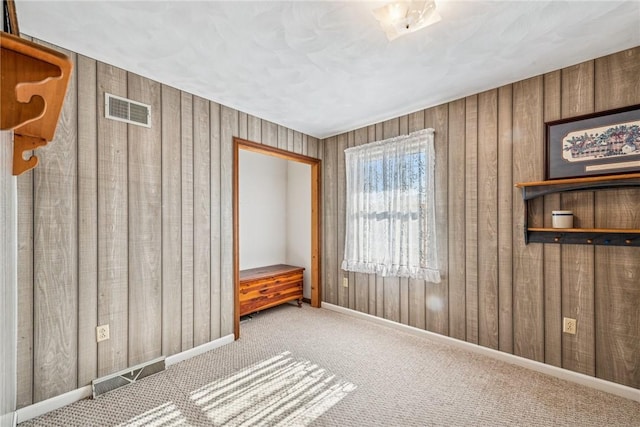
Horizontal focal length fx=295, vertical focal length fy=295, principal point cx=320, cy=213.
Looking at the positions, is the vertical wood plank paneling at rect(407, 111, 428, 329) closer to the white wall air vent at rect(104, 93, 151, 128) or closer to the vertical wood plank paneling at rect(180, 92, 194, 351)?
the vertical wood plank paneling at rect(180, 92, 194, 351)

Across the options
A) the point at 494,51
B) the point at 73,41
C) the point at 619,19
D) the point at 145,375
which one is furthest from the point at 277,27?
the point at 145,375

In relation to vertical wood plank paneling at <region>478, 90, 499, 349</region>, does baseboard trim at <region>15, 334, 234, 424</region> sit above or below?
below

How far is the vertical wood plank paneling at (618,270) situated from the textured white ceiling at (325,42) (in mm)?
173

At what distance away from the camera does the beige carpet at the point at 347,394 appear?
1.86m

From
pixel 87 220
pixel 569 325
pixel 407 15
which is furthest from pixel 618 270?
pixel 87 220

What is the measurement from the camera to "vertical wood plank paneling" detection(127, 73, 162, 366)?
92.1 inches

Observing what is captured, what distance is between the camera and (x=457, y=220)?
2842 millimetres

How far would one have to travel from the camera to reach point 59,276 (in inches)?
78.0

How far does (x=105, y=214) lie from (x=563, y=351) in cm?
366

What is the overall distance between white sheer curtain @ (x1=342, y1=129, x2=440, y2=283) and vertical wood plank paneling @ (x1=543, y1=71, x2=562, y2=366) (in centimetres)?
88

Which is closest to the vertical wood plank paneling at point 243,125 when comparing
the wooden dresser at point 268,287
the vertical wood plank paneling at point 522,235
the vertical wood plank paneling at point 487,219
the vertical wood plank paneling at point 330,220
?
the vertical wood plank paneling at point 330,220

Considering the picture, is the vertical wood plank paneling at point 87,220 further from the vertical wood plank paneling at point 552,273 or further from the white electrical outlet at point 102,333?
the vertical wood plank paneling at point 552,273

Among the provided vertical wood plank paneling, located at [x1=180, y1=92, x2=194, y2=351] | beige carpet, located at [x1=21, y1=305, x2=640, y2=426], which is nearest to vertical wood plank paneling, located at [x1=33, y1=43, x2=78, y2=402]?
beige carpet, located at [x1=21, y1=305, x2=640, y2=426]

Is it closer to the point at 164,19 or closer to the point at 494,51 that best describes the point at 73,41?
the point at 164,19
